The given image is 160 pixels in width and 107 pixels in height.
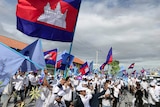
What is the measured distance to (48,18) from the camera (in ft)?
26.2

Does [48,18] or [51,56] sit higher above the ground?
[48,18]

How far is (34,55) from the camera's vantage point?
1098cm

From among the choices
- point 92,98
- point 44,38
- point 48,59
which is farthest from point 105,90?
point 48,59

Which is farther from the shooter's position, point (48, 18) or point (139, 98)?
point (139, 98)

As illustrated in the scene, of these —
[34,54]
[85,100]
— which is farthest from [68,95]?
[34,54]

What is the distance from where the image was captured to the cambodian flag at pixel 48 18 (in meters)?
7.77

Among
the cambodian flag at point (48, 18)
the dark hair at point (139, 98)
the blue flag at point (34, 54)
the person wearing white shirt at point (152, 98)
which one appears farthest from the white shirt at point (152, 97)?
the cambodian flag at point (48, 18)

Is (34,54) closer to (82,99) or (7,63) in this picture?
(7,63)

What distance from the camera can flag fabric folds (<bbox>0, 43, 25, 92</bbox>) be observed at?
8.07m

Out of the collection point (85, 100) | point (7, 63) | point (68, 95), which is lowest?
point (85, 100)

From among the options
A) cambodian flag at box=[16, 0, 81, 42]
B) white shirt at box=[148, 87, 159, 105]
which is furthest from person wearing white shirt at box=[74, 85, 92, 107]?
white shirt at box=[148, 87, 159, 105]

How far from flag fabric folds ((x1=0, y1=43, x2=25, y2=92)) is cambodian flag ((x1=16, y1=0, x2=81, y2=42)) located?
0.97 meters

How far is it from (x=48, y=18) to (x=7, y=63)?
1.76 m

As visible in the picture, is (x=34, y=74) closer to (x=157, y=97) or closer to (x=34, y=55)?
(x=34, y=55)
